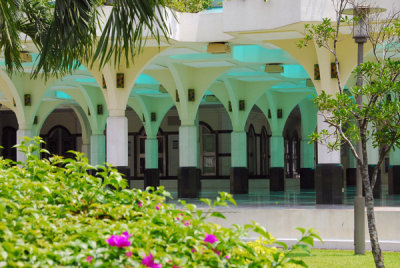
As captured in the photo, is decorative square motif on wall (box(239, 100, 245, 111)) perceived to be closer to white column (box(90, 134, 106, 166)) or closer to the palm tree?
white column (box(90, 134, 106, 166))

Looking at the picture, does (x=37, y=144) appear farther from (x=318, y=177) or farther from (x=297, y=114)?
(x=297, y=114)

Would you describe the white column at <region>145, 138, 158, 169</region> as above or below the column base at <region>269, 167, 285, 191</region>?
above

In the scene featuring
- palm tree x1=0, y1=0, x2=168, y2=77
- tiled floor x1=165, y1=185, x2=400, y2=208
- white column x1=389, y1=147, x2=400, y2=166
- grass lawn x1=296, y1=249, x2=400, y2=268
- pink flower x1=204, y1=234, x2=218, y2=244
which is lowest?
grass lawn x1=296, y1=249, x2=400, y2=268

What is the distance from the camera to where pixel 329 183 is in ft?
63.5

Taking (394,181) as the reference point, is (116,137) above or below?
above

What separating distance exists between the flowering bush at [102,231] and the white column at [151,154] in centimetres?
2733

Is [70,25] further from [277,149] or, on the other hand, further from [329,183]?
[277,149]

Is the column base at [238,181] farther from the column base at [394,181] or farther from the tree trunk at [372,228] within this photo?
the tree trunk at [372,228]

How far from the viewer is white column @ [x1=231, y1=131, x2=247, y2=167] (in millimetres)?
29438

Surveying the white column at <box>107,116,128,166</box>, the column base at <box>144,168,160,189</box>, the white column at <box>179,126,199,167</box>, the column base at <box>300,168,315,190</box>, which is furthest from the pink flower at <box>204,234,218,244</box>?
the column base at <box>300,168,315,190</box>

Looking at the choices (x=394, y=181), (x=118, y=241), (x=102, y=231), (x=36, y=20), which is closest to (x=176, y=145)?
(x=394, y=181)

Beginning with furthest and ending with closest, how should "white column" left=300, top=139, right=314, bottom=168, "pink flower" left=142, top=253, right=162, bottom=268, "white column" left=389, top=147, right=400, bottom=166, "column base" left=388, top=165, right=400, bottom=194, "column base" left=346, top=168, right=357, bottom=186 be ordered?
Answer: "column base" left=346, top=168, right=357, bottom=186 < "white column" left=300, top=139, right=314, bottom=168 < "white column" left=389, top=147, right=400, bottom=166 < "column base" left=388, top=165, right=400, bottom=194 < "pink flower" left=142, top=253, right=162, bottom=268

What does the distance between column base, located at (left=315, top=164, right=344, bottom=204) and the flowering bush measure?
14.7 m

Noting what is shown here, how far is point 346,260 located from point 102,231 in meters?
9.81
